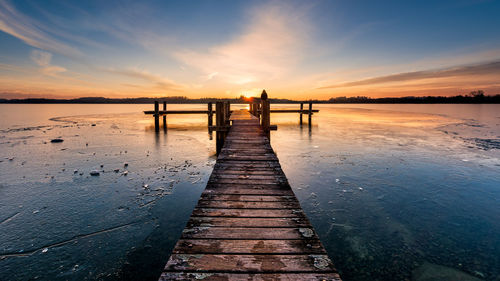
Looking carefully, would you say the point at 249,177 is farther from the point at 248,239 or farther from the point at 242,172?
the point at 248,239

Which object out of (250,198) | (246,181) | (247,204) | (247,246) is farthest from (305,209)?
(247,246)

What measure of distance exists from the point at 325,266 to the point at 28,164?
12.4m

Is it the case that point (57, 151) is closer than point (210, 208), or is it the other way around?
point (210, 208)

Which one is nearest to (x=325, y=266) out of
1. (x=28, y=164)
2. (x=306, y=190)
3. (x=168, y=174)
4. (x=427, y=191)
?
(x=306, y=190)

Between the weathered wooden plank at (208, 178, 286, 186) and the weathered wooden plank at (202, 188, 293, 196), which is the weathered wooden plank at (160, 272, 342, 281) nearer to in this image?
the weathered wooden plank at (202, 188, 293, 196)

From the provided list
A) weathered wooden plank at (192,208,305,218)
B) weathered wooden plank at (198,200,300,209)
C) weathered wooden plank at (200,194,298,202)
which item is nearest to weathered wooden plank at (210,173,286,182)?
weathered wooden plank at (200,194,298,202)

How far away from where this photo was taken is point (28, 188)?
272 inches

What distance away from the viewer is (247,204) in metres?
3.64

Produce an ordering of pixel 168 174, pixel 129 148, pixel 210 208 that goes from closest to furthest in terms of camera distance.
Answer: pixel 210 208
pixel 168 174
pixel 129 148

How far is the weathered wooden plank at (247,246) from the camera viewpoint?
2.45m

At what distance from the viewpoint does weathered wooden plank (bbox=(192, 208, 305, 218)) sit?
327 cm

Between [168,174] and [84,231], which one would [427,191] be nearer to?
[168,174]

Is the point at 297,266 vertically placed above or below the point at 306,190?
above

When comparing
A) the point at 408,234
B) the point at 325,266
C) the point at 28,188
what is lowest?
the point at 408,234
